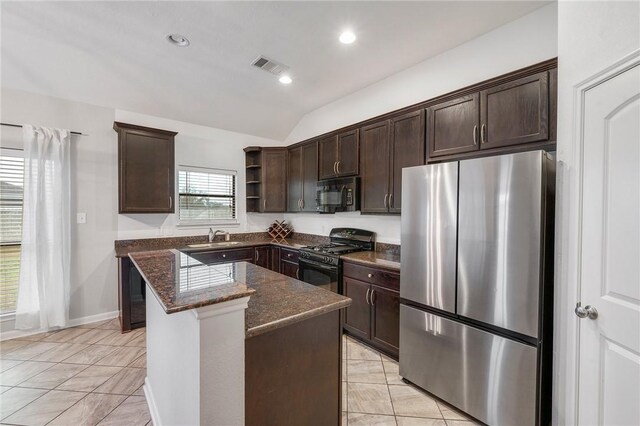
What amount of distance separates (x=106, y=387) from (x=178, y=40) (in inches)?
123

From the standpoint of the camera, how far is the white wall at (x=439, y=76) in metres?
2.24

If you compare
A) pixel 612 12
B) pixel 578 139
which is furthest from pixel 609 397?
pixel 612 12

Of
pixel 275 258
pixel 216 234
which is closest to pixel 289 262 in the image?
pixel 275 258

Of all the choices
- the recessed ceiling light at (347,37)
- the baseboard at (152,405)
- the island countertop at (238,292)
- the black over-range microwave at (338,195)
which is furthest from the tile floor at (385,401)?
the recessed ceiling light at (347,37)

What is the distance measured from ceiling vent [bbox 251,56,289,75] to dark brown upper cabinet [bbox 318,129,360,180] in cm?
101

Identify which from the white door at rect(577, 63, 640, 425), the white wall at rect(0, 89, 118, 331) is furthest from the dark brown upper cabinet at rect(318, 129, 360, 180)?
the white wall at rect(0, 89, 118, 331)

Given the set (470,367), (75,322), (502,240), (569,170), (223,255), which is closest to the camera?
(569,170)

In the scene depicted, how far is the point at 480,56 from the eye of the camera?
2574mm

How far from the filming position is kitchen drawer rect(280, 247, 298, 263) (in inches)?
151

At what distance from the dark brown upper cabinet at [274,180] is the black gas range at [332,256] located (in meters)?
1.13

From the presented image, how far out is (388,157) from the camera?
3.01 meters

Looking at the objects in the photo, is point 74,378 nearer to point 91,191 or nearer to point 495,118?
point 91,191

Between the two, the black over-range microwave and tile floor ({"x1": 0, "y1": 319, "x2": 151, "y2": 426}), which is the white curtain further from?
the black over-range microwave

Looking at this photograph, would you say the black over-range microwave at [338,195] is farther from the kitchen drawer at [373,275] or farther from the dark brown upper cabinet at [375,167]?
the kitchen drawer at [373,275]
